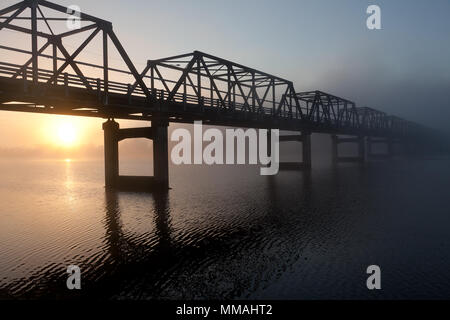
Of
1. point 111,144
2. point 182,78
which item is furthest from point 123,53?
point 111,144

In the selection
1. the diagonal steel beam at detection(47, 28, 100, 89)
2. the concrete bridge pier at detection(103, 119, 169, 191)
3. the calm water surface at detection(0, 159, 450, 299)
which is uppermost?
the diagonal steel beam at detection(47, 28, 100, 89)

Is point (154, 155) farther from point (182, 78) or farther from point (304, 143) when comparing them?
point (304, 143)

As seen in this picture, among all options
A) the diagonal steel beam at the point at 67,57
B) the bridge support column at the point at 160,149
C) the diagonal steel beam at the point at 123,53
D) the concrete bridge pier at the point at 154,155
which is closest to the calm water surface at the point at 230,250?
the bridge support column at the point at 160,149

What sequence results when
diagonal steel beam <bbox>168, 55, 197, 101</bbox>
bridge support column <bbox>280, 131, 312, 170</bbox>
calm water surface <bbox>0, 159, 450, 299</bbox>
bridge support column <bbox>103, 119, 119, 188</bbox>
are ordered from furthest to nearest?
bridge support column <bbox>280, 131, 312, 170</bbox> < bridge support column <bbox>103, 119, 119, 188</bbox> < diagonal steel beam <bbox>168, 55, 197, 101</bbox> < calm water surface <bbox>0, 159, 450, 299</bbox>

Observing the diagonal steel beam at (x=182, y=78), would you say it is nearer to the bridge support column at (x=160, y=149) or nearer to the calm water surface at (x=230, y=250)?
the bridge support column at (x=160, y=149)

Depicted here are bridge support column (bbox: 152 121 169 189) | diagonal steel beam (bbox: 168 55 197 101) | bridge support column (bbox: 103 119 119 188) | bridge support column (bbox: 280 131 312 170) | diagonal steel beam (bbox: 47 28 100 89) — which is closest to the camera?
diagonal steel beam (bbox: 47 28 100 89)

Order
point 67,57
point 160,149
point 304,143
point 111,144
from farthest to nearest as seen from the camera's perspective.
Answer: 1. point 304,143
2. point 111,144
3. point 160,149
4. point 67,57

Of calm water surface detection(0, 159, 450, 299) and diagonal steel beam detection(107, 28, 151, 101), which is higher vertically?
diagonal steel beam detection(107, 28, 151, 101)

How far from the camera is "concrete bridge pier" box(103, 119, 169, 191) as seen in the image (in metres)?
41.3

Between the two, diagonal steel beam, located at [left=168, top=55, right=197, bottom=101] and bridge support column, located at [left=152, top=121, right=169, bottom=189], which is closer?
bridge support column, located at [left=152, top=121, right=169, bottom=189]

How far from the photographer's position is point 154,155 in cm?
4194

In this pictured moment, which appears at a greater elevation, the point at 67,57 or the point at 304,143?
the point at 67,57

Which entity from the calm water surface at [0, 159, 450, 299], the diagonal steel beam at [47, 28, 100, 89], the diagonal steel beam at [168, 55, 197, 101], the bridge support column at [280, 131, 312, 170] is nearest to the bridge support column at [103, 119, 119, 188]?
the diagonal steel beam at [168, 55, 197, 101]

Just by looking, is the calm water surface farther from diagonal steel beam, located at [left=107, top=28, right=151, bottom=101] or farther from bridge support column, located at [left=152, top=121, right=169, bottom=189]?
diagonal steel beam, located at [left=107, top=28, right=151, bottom=101]
